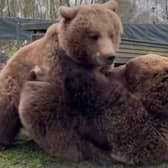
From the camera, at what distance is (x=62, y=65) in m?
2.53

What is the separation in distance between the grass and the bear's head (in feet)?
1.90

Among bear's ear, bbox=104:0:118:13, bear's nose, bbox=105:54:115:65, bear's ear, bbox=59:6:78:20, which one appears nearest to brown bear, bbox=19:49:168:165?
bear's nose, bbox=105:54:115:65

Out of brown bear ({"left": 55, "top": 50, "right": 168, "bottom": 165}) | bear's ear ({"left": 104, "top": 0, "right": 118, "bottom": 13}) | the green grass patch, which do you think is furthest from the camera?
bear's ear ({"left": 104, "top": 0, "right": 118, "bottom": 13})

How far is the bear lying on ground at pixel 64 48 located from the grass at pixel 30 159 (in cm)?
10

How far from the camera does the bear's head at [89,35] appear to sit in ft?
7.98

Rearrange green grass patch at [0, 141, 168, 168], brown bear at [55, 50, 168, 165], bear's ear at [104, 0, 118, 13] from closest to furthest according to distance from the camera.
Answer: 1. brown bear at [55, 50, 168, 165]
2. green grass patch at [0, 141, 168, 168]
3. bear's ear at [104, 0, 118, 13]

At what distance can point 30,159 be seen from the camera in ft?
8.55

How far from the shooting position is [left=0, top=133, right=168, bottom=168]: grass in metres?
2.47

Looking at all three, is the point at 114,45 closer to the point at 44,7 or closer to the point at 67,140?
the point at 67,140

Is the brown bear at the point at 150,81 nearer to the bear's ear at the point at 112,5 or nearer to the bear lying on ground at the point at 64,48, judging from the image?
the bear lying on ground at the point at 64,48

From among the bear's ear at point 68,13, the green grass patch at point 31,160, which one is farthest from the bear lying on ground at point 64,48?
the green grass patch at point 31,160

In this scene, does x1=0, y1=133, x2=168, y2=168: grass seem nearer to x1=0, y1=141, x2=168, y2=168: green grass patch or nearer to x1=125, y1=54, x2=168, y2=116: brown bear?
x1=0, y1=141, x2=168, y2=168: green grass patch

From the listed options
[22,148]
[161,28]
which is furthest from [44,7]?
[22,148]

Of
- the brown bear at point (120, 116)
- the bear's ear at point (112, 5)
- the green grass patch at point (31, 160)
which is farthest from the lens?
the bear's ear at point (112, 5)
